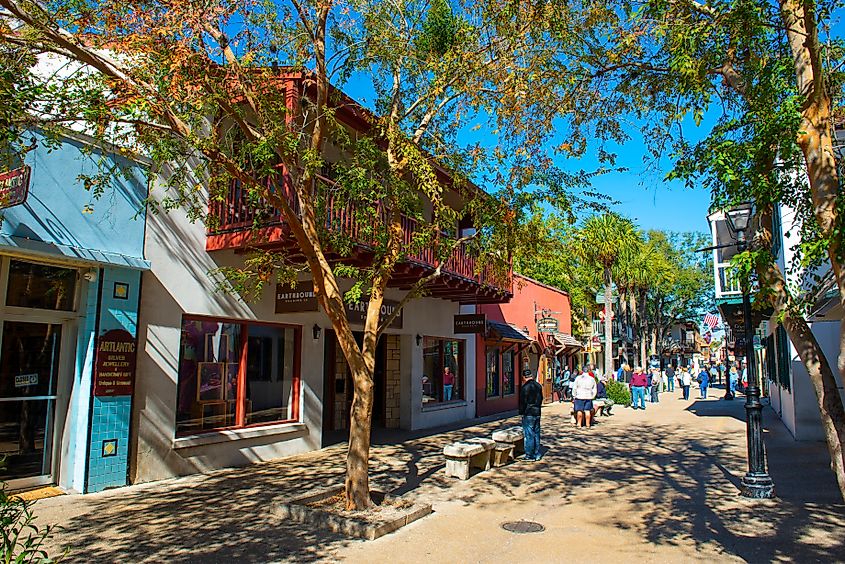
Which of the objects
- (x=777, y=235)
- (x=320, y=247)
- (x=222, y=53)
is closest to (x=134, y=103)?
(x=222, y=53)

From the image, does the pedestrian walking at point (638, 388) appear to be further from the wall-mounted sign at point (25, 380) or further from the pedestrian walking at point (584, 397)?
the wall-mounted sign at point (25, 380)

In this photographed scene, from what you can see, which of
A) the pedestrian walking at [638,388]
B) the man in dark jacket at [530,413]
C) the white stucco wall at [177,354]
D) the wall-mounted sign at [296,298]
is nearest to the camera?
the white stucco wall at [177,354]

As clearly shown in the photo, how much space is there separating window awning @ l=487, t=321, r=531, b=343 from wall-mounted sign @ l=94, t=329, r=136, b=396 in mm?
12511

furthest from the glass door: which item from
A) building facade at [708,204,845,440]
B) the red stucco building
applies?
the red stucco building

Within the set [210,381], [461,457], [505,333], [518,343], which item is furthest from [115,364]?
[518,343]

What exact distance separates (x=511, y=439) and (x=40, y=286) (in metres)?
8.14

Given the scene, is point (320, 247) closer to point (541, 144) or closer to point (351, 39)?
point (351, 39)

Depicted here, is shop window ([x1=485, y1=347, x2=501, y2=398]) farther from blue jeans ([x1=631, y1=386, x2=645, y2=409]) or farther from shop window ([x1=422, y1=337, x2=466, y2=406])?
blue jeans ([x1=631, y1=386, x2=645, y2=409])

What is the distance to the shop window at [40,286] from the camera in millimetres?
7836

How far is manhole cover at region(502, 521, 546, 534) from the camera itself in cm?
705

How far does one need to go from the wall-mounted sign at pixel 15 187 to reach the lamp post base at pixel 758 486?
32.7 ft

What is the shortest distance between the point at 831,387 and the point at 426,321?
12.5 meters

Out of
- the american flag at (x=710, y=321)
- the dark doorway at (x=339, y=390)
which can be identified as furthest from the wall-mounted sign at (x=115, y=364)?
the american flag at (x=710, y=321)

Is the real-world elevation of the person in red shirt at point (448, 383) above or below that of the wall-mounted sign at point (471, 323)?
below
